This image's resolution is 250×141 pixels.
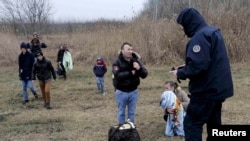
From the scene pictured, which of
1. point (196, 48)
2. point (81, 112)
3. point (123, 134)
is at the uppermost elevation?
point (196, 48)

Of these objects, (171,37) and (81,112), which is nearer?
(81,112)

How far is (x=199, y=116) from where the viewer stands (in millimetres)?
3820

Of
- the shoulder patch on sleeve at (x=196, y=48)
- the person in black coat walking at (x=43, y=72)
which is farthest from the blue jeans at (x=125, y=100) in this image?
the person in black coat walking at (x=43, y=72)

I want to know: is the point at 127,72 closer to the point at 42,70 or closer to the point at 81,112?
the point at 81,112

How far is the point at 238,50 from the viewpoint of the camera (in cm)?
1628

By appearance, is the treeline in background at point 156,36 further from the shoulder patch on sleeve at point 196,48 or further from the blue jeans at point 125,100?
the shoulder patch on sleeve at point 196,48

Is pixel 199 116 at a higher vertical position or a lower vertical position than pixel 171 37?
lower

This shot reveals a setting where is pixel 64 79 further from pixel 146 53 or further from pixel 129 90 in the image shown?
pixel 129 90

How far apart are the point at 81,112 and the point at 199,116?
5.28 metres

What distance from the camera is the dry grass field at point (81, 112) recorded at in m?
6.90

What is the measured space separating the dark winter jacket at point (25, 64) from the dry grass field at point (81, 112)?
32.5 inches

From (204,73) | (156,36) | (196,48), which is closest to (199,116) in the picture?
(204,73)

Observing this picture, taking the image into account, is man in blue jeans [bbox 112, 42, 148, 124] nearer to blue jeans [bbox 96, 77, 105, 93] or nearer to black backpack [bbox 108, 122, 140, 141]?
black backpack [bbox 108, 122, 140, 141]

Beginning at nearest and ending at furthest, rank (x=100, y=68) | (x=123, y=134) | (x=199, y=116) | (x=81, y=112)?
(x=199, y=116) < (x=123, y=134) < (x=81, y=112) < (x=100, y=68)
